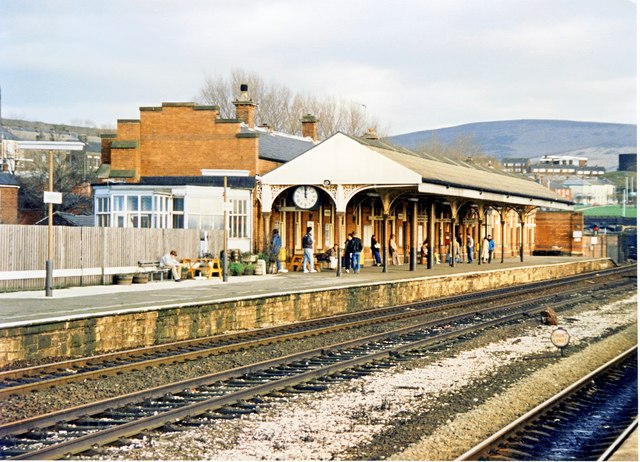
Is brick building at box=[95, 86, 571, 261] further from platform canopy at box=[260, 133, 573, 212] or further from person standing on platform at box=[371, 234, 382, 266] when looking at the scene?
person standing on platform at box=[371, 234, 382, 266]

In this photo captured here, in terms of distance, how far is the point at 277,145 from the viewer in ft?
127

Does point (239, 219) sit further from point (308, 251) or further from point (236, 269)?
point (236, 269)

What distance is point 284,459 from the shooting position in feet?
27.3

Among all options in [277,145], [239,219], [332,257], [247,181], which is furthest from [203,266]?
[277,145]

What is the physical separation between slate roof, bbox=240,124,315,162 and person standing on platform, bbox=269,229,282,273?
3.78m

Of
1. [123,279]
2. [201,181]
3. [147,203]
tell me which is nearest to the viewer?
[123,279]

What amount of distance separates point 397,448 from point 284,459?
1118 millimetres

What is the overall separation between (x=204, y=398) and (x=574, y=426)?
13.4 ft

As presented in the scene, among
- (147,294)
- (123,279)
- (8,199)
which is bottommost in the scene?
(147,294)

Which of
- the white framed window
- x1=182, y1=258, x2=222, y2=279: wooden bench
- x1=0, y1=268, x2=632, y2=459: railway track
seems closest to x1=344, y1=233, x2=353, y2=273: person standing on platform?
the white framed window

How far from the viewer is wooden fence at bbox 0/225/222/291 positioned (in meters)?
21.8

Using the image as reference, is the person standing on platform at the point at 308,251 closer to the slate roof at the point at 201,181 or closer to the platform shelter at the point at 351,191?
the platform shelter at the point at 351,191

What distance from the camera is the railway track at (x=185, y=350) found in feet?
40.4

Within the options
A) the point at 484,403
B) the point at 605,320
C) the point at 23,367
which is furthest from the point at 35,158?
the point at 484,403
